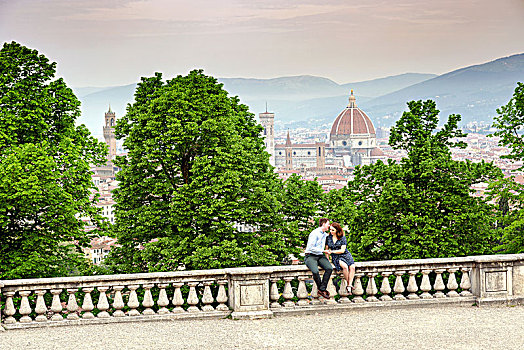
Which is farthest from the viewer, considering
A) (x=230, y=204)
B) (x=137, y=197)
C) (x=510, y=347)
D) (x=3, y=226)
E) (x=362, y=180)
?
(x=362, y=180)

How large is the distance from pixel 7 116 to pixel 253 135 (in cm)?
814

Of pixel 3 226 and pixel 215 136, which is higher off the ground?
pixel 215 136

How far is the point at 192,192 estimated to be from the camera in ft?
63.8

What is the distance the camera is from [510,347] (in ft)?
27.0

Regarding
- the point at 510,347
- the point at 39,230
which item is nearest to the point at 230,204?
the point at 39,230

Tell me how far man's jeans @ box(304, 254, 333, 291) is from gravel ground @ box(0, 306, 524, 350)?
48 cm

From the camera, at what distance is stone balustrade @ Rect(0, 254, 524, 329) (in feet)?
30.5

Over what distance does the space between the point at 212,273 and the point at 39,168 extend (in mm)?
9781

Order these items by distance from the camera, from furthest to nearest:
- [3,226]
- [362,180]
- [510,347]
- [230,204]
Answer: [362,180], [230,204], [3,226], [510,347]

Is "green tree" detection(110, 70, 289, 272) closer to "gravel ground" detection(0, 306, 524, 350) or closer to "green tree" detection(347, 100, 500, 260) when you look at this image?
"green tree" detection(347, 100, 500, 260)

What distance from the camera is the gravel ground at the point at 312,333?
8.41 meters

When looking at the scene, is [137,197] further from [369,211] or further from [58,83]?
[369,211]

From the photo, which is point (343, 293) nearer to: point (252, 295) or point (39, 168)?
point (252, 295)

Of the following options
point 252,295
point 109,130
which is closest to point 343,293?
point 252,295
